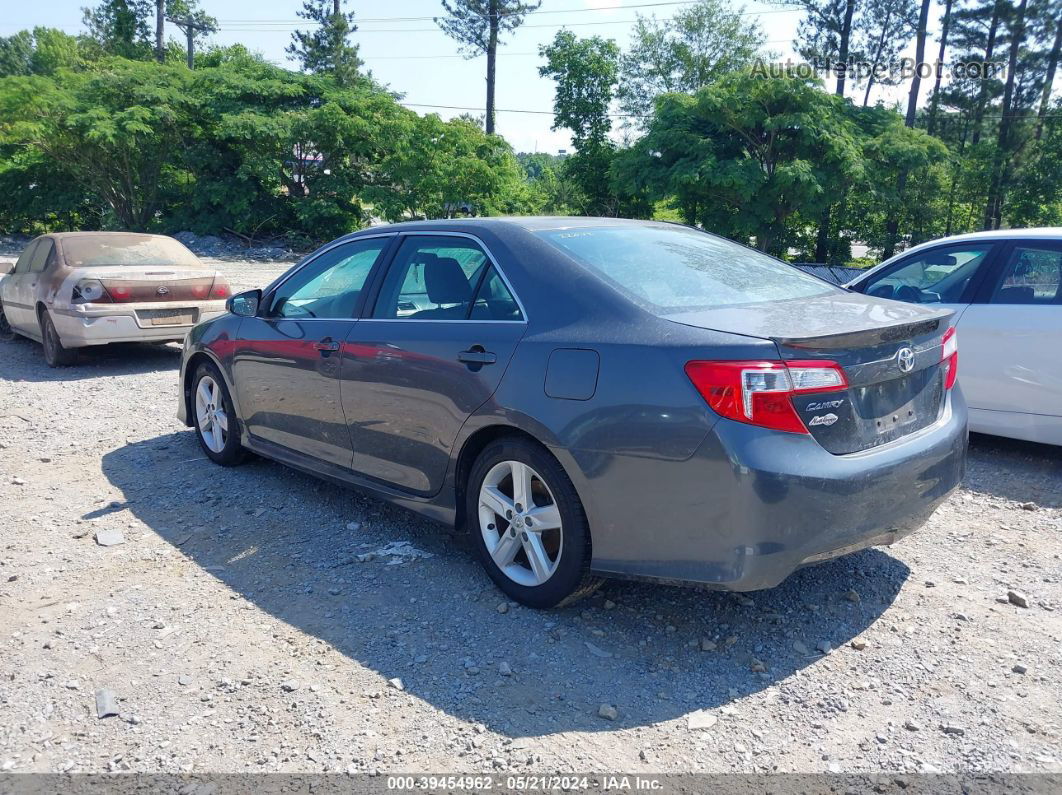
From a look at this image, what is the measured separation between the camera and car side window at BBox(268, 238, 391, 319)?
459 centimetres

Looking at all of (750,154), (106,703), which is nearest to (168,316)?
(106,703)

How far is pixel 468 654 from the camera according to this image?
132 inches

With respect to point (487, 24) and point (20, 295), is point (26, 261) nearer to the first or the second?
point (20, 295)

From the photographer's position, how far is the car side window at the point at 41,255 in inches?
375

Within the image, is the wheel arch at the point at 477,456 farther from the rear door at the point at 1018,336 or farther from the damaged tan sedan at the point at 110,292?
the damaged tan sedan at the point at 110,292

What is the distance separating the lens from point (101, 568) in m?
4.19

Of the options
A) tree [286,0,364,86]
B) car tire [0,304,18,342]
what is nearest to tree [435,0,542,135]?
tree [286,0,364,86]

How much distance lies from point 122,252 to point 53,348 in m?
1.29

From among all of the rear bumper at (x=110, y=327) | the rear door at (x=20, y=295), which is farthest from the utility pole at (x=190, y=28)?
the rear bumper at (x=110, y=327)

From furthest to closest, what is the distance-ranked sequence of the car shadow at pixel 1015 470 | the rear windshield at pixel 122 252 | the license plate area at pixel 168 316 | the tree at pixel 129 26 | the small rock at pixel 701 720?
the tree at pixel 129 26, the rear windshield at pixel 122 252, the license plate area at pixel 168 316, the car shadow at pixel 1015 470, the small rock at pixel 701 720

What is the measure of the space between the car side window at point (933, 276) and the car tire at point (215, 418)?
4572 mm

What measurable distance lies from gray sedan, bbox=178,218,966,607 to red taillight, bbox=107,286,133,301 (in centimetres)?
499

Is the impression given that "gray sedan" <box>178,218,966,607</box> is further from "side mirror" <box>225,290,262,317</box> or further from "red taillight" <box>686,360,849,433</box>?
"side mirror" <box>225,290,262,317</box>

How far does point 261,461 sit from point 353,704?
309 centimetres
